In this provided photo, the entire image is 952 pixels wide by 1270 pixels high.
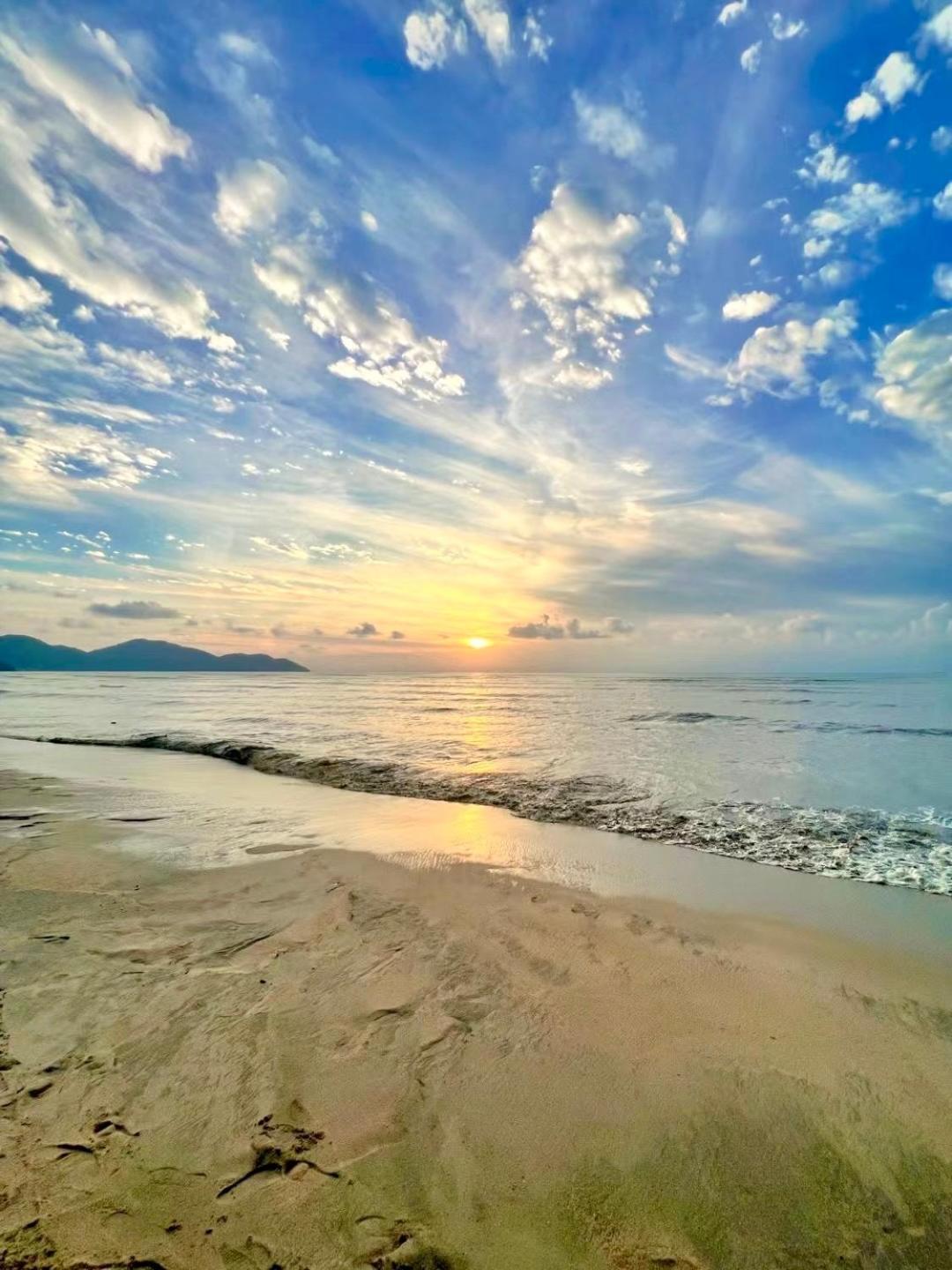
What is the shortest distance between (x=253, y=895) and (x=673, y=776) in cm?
1093

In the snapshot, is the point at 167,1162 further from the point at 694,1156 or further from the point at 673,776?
the point at 673,776

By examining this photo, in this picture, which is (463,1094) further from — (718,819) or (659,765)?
(659,765)

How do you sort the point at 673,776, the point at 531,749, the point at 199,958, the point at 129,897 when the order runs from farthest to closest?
the point at 531,749 < the point at 673,776 < the point at 129,897 < the point at 199,958

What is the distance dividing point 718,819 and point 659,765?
563cm

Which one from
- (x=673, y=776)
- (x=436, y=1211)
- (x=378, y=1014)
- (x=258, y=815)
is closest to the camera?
A: (x=436, y=1211)

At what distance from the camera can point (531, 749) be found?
733 inches

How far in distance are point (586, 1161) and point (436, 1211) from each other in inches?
34.1

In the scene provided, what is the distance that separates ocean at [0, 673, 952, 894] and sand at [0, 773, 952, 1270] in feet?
13.5

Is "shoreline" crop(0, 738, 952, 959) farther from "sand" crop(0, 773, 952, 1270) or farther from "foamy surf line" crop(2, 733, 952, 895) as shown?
"sand" crop(0, 773, 952, 1270)

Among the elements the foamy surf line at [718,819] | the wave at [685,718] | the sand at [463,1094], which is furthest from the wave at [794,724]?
the sand at [463,1094]

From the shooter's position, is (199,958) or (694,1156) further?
(199,958)

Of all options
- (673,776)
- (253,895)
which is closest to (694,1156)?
(253,895)

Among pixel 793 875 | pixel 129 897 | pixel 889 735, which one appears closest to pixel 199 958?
pixel 129 897

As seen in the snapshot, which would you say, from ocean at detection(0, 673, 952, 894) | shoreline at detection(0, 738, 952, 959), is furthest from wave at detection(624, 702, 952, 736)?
shoreline at detection(0, 738, 952, 959)
